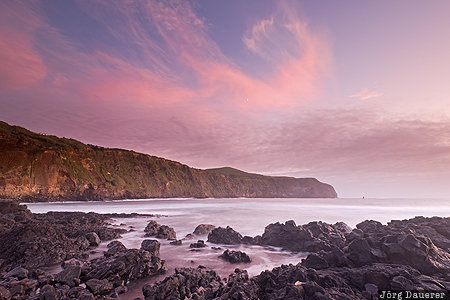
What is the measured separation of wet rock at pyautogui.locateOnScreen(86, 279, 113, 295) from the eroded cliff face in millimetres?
67790

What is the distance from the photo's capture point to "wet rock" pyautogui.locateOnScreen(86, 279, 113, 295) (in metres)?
7.43

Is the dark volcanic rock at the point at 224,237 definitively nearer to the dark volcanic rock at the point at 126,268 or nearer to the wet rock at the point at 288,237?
the wet rock at the point at 288,237

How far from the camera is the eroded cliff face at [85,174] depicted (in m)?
58.7

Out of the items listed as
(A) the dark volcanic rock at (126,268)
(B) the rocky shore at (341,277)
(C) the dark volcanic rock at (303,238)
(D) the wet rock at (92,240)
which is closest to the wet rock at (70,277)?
(A) the dark volcanic rock at (126,268)

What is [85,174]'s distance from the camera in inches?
3029

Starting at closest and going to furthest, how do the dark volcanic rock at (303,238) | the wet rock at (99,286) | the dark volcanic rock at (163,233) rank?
the wet rock at (99,286)
the dark volcanic rock at (303,238)
the dark volcanic rock at (163,233)

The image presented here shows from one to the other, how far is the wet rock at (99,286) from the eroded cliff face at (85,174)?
222 ft

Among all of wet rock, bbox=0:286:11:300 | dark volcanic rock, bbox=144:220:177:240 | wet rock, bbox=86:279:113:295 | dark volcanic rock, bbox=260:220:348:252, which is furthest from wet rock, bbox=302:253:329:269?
dark volcanic rock, bbox=144:220:177:240

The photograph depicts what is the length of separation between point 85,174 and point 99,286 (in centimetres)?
8344

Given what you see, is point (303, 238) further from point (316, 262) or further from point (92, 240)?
point (92, 240)

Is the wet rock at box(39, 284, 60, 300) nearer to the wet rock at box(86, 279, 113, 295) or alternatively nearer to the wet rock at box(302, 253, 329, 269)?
the wet rock at box(86, 279, 113, 295)

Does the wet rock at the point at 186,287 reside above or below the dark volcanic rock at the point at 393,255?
below

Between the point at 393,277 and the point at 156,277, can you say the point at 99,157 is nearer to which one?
the point at 156,277

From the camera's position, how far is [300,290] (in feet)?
21.1
